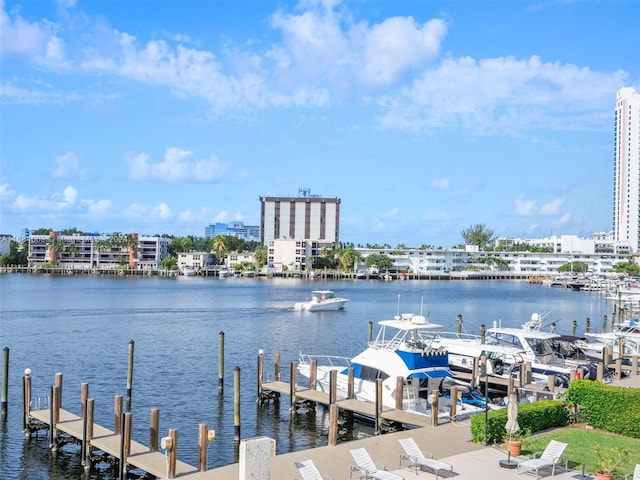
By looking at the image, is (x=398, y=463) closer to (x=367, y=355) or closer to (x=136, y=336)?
(x=367, y=355)

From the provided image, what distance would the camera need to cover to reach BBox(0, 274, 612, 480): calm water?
101ft

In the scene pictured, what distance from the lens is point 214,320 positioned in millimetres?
79000

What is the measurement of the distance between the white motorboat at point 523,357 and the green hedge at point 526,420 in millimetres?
10869

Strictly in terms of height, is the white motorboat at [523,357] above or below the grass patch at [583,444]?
above

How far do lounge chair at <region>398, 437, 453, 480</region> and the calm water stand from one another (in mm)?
8812

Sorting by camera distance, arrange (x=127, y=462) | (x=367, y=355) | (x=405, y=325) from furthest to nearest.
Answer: (x=405, y=325)
(x=367, y=355)
(x=127, y=462)

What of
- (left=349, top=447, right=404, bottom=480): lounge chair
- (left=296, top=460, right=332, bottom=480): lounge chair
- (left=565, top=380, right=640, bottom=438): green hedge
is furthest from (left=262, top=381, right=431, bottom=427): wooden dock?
(left=296, top=460, right=332, bottom=480): lounge chair

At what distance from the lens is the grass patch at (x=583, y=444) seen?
20931 mm

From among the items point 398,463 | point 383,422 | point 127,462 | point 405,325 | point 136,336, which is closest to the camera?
point 398,463

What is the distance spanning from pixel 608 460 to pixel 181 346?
142 ft

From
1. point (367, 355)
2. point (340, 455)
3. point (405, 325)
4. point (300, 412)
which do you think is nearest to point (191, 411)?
point (300, 412)

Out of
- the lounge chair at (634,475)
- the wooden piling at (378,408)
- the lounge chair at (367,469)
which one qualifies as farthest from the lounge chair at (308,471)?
the wooden piling at (378,408)

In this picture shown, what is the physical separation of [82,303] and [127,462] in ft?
268

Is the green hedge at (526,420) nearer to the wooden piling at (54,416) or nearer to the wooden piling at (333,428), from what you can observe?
the wooden piling at (333,428)
